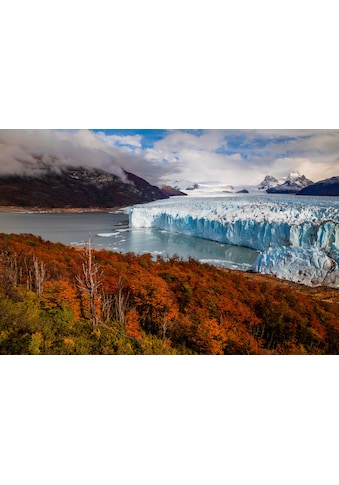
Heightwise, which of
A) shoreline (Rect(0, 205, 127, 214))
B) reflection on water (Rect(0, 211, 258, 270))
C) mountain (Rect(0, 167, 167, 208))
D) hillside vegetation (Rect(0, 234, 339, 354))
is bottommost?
hillside vegetation (Rect(0, 234, 339, 354))

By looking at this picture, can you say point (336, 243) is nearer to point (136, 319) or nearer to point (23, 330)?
point (136, 319)

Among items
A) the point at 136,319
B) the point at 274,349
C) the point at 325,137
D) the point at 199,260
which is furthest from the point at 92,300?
the point at 325,137

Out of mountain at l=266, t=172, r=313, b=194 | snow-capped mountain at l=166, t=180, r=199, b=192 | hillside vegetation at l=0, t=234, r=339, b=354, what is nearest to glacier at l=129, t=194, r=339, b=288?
mountain at l=266, t=172, r=313, b=194

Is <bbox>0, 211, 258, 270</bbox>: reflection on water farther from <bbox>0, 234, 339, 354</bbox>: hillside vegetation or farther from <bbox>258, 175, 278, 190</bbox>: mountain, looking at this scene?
<bbox>258, 175, 278, 190</bbox>: mountain

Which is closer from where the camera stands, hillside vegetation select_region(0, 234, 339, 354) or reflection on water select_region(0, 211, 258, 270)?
hillside vegetation select_region(0, 234, 339, 354)

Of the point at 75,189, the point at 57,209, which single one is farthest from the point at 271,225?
the point at 57,209

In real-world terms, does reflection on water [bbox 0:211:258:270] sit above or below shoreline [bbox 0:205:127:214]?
below

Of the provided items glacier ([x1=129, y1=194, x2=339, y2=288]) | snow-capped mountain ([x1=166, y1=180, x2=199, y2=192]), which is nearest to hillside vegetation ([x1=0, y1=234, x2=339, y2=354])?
glacier ([x1=129, y1=194, x2=339, y2=288])

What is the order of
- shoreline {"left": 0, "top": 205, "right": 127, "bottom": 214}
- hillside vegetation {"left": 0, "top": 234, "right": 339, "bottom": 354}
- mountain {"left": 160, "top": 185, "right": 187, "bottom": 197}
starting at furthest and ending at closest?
mountain {"left": 160, "top": 185, "right": 187, "bottom": 197}, shoreline {"left": 0, "top": 205, "right": 127, "bottom": 214}, hillside vegetation {"left": 0, "top": 234, "right": 339, "bottom": 354}

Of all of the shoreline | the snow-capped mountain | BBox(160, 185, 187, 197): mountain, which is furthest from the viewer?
BBox(160, 185, 187, 197): mountain
